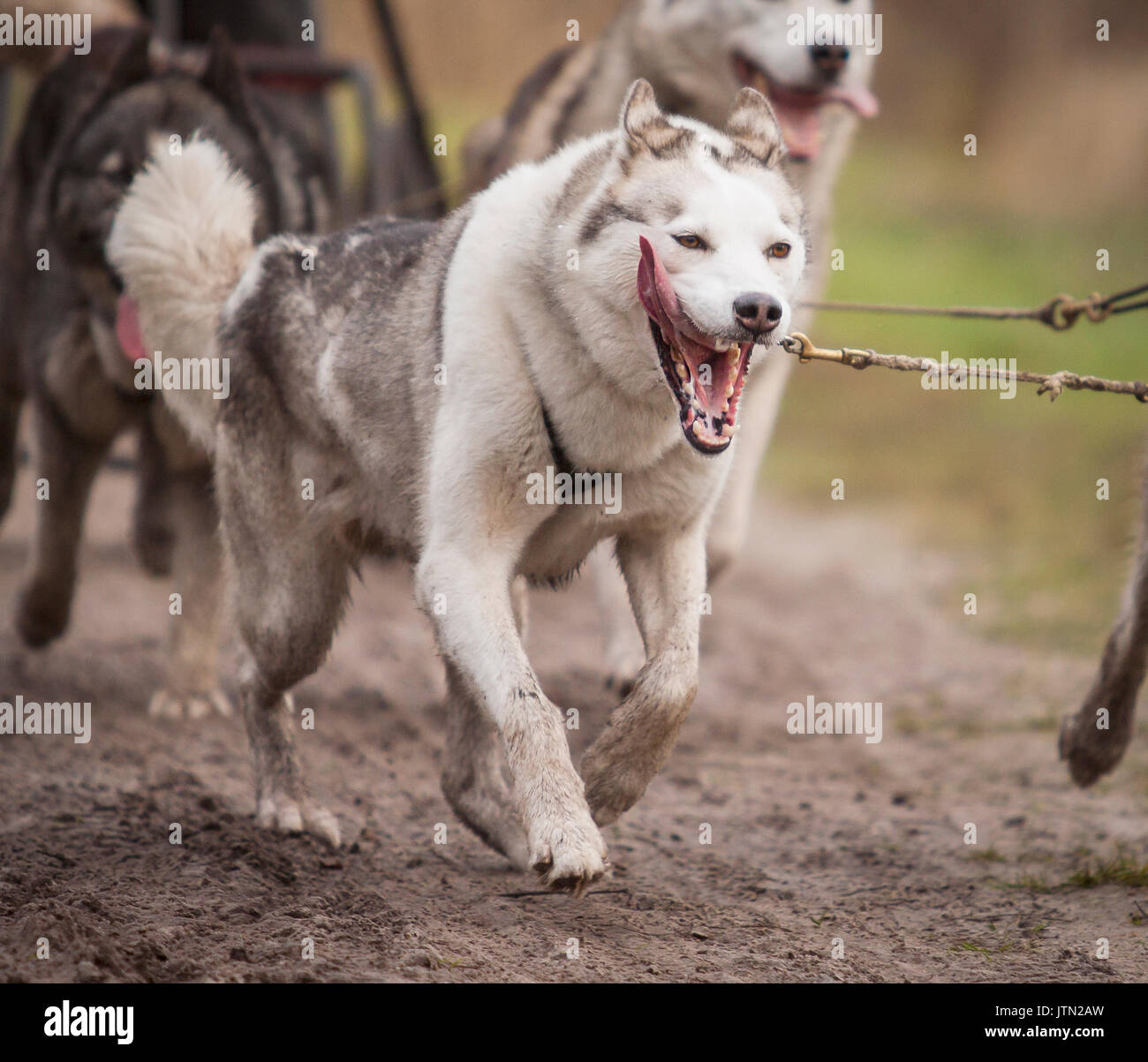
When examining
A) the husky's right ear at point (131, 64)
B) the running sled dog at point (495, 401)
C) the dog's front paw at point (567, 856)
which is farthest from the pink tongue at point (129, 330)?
the dog's front paw at point (567, 856)

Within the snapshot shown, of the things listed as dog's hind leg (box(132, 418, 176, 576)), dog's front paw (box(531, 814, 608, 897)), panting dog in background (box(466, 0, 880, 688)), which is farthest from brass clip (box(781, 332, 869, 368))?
dog's hind leg (box(132, 418, 176, 576))

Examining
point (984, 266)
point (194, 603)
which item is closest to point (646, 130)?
point (194, 603)

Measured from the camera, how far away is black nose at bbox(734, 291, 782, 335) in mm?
2689

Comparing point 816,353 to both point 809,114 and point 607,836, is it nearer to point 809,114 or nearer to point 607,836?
point 607,836

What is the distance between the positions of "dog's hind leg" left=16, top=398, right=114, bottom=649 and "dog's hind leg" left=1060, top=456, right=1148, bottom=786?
339 centimetres

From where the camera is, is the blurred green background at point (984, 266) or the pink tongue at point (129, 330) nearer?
the pink tongue at point (129, 330)

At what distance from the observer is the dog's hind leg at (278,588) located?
3.73 m

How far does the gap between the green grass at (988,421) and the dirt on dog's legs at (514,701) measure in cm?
285

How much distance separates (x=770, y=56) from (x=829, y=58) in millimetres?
296

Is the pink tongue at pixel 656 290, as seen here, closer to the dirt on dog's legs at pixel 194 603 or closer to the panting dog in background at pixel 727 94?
the panting dog in background at pixel 727 94

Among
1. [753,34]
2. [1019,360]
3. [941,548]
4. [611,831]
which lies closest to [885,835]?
[611,831]

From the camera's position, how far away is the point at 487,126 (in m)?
6.90

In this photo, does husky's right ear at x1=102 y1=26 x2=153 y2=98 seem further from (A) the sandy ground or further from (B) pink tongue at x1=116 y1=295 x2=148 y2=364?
(A) the sandy ground

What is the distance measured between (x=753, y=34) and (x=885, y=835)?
118 inches
